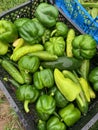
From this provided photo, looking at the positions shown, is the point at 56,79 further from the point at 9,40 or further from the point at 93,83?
the point at 9,40

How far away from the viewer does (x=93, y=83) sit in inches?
77.2

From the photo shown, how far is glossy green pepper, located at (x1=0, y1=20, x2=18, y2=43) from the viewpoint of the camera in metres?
1.98

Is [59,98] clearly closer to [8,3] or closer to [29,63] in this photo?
[29,63]

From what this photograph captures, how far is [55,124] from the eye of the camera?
1.82m

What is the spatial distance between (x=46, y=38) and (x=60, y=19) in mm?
270

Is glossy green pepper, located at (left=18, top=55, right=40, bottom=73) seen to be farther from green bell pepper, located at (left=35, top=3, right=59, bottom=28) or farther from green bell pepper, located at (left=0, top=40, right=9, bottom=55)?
green bell pepper, located at (left=35, top=3, right=59, bottom=28)

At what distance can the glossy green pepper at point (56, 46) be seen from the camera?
78.0 inches

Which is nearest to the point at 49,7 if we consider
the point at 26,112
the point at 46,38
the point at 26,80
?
the point at 46,38

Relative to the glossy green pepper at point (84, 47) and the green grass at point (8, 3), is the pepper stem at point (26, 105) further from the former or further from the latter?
the green grass at point (8, 3)

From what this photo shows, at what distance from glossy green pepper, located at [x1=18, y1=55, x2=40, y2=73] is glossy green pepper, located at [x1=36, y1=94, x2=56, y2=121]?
20 cm

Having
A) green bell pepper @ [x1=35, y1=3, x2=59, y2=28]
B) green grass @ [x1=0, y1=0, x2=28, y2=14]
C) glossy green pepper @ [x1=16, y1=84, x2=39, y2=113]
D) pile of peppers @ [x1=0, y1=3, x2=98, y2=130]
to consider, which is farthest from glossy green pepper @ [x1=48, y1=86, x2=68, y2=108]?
green grass @ [x1=0, y1=0, x2=28, y2=14]

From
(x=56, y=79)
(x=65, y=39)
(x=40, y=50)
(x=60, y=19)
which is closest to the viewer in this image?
(x=56, y=79)

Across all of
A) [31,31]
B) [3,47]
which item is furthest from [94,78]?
[3,47]

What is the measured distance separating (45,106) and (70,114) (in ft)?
0.54
